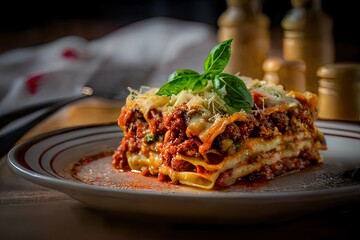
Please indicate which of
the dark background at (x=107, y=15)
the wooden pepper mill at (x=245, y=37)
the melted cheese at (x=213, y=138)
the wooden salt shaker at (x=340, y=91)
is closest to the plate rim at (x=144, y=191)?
the melted cheese at (x=213, y=138)

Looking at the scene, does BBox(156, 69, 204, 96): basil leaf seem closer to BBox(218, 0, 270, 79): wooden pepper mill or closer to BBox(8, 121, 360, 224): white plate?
BBox(8, 121, 360, 224): white plate

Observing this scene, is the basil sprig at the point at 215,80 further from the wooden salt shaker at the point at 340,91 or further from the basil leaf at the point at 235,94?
the wooden salt shaker at the point at 340,91

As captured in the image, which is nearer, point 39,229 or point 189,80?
point 39,229

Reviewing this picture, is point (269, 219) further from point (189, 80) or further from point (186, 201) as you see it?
point (189, 80)

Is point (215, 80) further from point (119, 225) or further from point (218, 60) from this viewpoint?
point (119, 225)

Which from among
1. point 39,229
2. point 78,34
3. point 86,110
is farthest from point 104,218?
point 78,34

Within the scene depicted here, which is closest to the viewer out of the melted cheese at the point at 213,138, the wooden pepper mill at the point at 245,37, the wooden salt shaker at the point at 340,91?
the melted cheese at the point at 213,138

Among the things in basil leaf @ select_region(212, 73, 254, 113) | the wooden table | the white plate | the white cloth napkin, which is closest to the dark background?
the white cloth napkin
